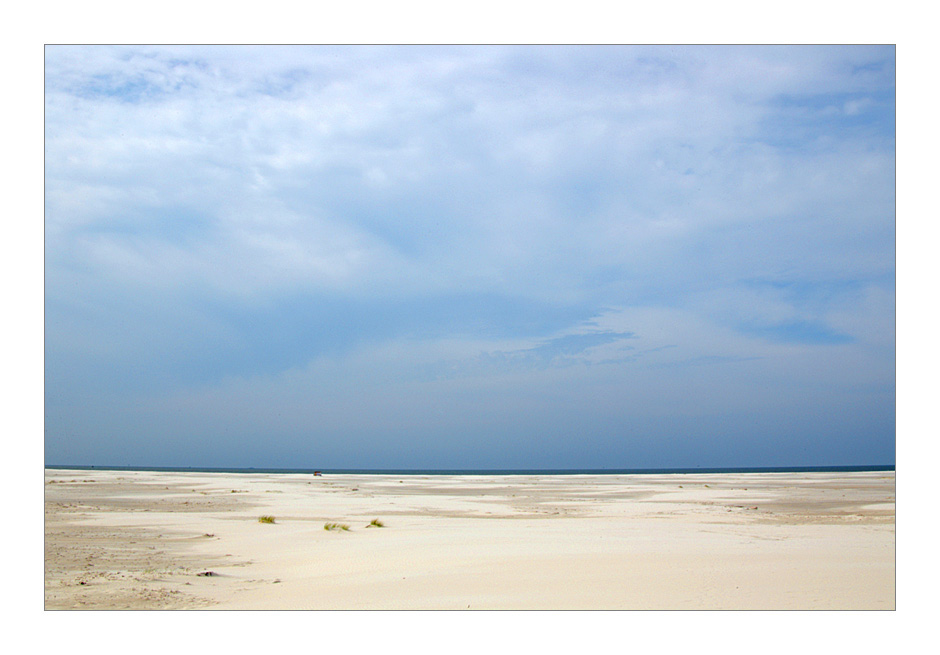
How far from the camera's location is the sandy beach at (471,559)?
31.2ft

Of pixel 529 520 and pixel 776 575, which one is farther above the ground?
pixel 776 575

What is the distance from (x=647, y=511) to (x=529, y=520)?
496 centimetres

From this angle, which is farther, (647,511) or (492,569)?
(647,511)

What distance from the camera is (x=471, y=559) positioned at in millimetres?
11984

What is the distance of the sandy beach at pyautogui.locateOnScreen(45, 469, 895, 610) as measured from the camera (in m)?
9.52

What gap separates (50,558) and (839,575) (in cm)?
1418
